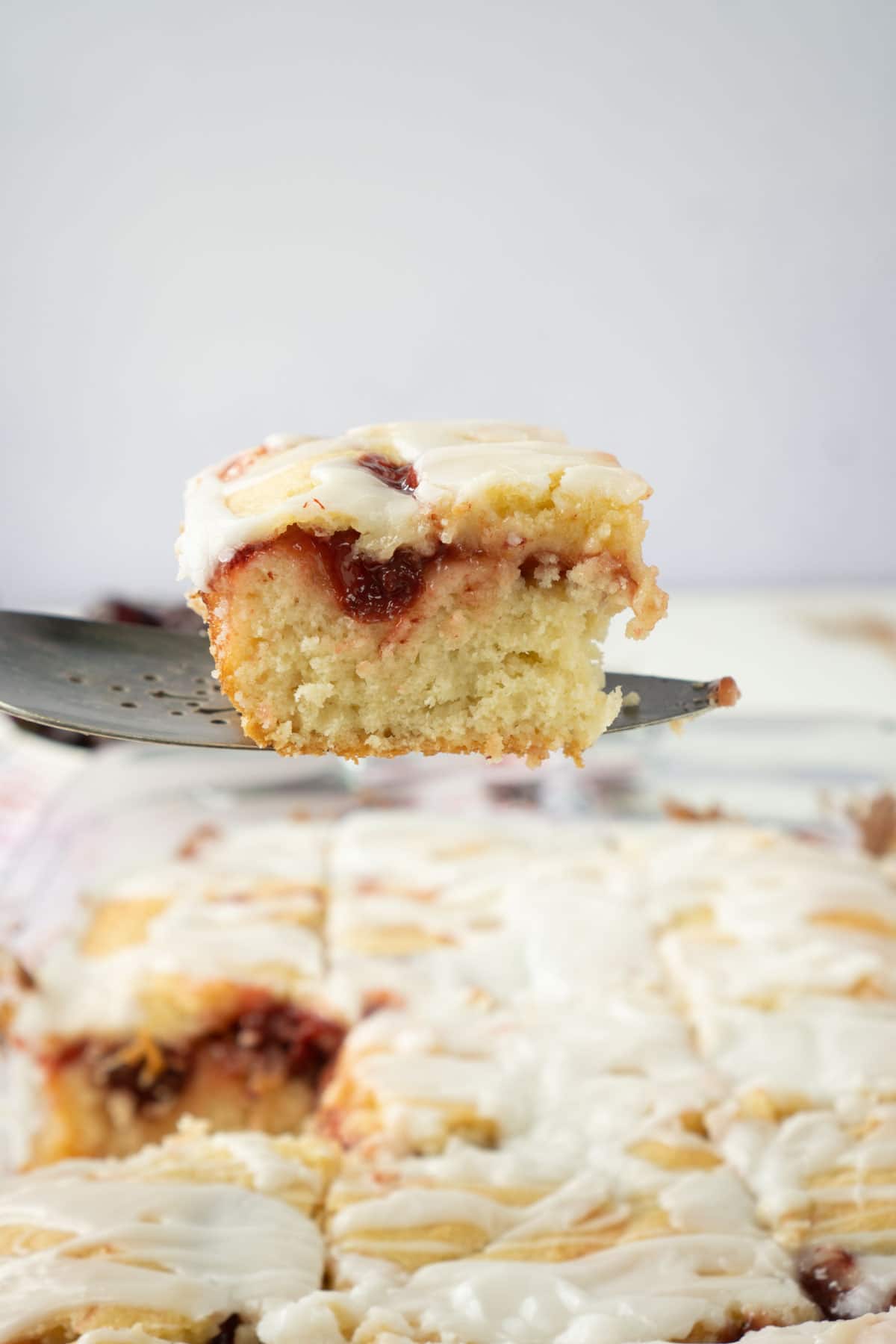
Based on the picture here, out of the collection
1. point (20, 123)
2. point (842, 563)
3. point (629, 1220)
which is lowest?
point (629, 1220)

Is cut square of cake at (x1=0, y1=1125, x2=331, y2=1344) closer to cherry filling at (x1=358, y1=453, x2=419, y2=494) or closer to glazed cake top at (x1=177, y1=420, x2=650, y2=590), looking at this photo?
glazed cake top at (x1=177, y1=420, x2=650, y2=590)

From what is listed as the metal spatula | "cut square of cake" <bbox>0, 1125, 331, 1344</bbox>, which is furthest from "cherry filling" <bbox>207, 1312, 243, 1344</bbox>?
the metal spatula

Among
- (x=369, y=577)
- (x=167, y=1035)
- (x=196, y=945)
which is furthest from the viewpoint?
(x=196, y=945)

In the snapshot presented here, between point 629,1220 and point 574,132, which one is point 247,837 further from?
point 574,132

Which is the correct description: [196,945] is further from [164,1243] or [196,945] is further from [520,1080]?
[164,1243]

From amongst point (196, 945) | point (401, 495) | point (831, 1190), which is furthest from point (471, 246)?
point (831, 1190)

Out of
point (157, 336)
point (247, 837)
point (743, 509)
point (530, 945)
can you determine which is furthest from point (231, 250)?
point (530, 945)
